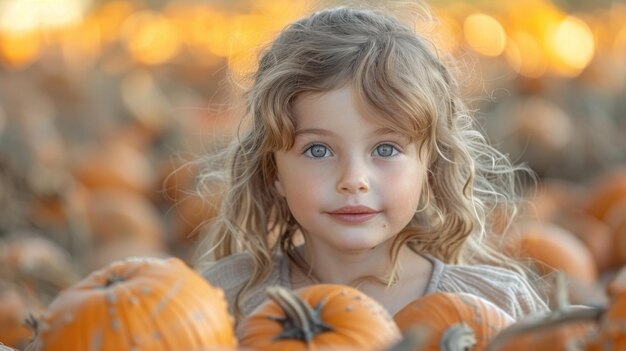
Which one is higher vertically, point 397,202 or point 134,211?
point 397,202

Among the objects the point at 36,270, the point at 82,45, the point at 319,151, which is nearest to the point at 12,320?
the point at 36,270

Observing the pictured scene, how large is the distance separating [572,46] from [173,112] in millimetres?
3114

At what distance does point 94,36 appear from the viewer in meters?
9.47

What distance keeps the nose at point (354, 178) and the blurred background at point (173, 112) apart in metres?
0.61

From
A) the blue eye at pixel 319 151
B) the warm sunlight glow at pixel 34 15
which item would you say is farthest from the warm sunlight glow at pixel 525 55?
the blue eye at pixel 319 151

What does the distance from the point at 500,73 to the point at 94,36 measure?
11.5 feet

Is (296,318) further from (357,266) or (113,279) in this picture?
(357,266)

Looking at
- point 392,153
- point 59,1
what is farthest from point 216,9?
point 392,153

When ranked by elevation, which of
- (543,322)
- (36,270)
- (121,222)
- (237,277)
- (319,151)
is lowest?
(121,222)

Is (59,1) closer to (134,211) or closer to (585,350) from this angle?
(134,211)

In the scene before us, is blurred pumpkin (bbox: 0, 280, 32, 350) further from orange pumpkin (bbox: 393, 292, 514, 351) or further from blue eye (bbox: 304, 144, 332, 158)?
orange pumpkin (bbox: 393, 292, 514, 351)

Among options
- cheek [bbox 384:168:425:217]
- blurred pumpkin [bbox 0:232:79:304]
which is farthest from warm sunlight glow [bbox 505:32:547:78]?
cheek [bbox 384:168:425:217]

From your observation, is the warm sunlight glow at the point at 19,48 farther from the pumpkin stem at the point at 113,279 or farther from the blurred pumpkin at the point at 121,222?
the pumpkin stem at the point at 113,279

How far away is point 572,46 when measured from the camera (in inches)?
341
